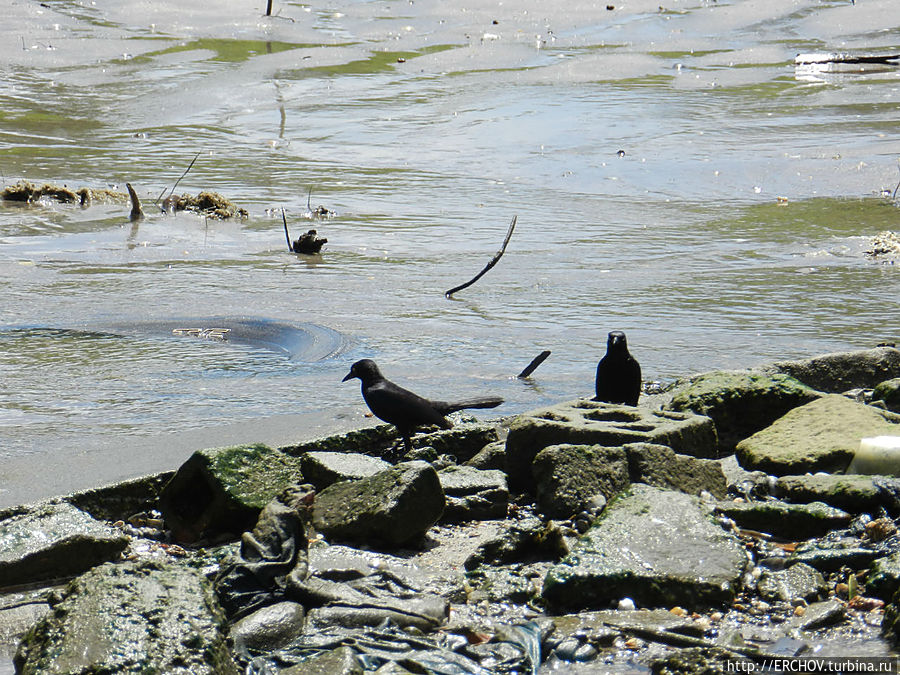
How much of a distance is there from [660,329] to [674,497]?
10.8 ft

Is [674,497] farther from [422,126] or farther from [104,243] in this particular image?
[422,126]

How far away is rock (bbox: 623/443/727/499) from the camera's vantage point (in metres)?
4.17

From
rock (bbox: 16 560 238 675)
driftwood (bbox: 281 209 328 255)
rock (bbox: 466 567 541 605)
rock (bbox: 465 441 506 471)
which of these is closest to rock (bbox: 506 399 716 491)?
rock (bbox: 465 441 506 471)

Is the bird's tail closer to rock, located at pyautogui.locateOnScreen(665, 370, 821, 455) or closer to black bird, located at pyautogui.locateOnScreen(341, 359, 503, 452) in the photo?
black bird, located at pyautogui.locateOnScreen(341, 359, 503, 452)

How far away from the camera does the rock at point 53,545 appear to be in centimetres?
357

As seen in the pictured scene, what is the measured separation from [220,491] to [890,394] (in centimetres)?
316

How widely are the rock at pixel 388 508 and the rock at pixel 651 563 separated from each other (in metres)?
0.61

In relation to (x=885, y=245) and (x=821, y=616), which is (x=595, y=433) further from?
(x=885, y=245)

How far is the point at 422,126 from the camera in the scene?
14.9 m

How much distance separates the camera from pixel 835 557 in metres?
3.54

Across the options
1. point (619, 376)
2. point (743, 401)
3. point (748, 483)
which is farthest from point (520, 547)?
point (743, 401)

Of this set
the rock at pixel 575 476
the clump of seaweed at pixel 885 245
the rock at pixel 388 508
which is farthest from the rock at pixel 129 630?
the clump of seaweed at pixel 885 245

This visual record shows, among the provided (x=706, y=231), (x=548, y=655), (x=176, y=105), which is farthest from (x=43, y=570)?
(x=176, y=105)

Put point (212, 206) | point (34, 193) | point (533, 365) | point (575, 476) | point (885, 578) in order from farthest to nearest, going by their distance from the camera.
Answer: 1. point (34, 193)
2. point (212, 206)
3. point (533, 365)
4. point (575, 476)
5. point (885, 578)
